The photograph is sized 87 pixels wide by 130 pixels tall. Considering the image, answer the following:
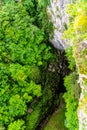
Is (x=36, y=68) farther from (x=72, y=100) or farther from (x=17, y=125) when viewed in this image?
(x=17, y=125)

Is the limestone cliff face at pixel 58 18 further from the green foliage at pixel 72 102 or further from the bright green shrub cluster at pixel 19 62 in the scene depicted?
the green foliage at pixel 72 102

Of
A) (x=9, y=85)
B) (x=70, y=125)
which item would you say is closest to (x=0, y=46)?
(x=9, y=85)

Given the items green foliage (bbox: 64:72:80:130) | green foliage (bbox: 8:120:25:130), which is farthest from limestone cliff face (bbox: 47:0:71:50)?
green foliage (bbox: 8:120:25:130)

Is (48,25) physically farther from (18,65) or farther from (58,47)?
(18,65)

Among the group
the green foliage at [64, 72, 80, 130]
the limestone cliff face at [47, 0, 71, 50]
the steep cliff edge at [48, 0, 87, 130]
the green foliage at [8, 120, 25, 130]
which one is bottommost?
the green foliage at [8, 120, 25, 130]

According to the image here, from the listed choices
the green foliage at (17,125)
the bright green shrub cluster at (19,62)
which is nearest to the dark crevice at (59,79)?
the bright green shrub cluster at (19,62)

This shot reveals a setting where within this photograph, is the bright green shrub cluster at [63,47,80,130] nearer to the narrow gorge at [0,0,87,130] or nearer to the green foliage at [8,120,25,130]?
the narrow gorge at [0,0,87,130]
